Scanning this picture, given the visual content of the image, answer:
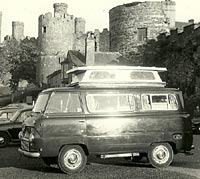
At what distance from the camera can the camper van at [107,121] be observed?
34.9 ft

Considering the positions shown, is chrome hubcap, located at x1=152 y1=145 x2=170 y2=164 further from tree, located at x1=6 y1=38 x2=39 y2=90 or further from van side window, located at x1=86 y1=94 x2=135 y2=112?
tree, located at x1=6 y1=38 x2=39 y2=90

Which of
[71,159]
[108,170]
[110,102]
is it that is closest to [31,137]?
[71,159]

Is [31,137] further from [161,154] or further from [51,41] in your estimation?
[51,41]

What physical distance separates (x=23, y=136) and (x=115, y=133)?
7.73 feet

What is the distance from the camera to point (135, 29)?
40.2 metres

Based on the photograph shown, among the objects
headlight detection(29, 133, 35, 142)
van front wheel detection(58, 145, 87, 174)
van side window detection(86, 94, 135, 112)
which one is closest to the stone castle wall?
van side window detection(86, 94, 135, 112)

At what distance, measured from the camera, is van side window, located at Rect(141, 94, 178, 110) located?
38.1 feet

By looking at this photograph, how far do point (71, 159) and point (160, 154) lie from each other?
7.85ft

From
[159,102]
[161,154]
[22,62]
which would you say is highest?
[22,62]

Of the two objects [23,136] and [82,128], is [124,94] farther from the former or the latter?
[23,136]

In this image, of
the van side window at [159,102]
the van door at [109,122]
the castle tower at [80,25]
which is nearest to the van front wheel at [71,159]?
the van door at [109,122]

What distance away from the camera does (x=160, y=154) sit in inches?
452

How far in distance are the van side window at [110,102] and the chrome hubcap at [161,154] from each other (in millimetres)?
1255

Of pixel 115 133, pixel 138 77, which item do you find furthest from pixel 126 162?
pixel 138 77
